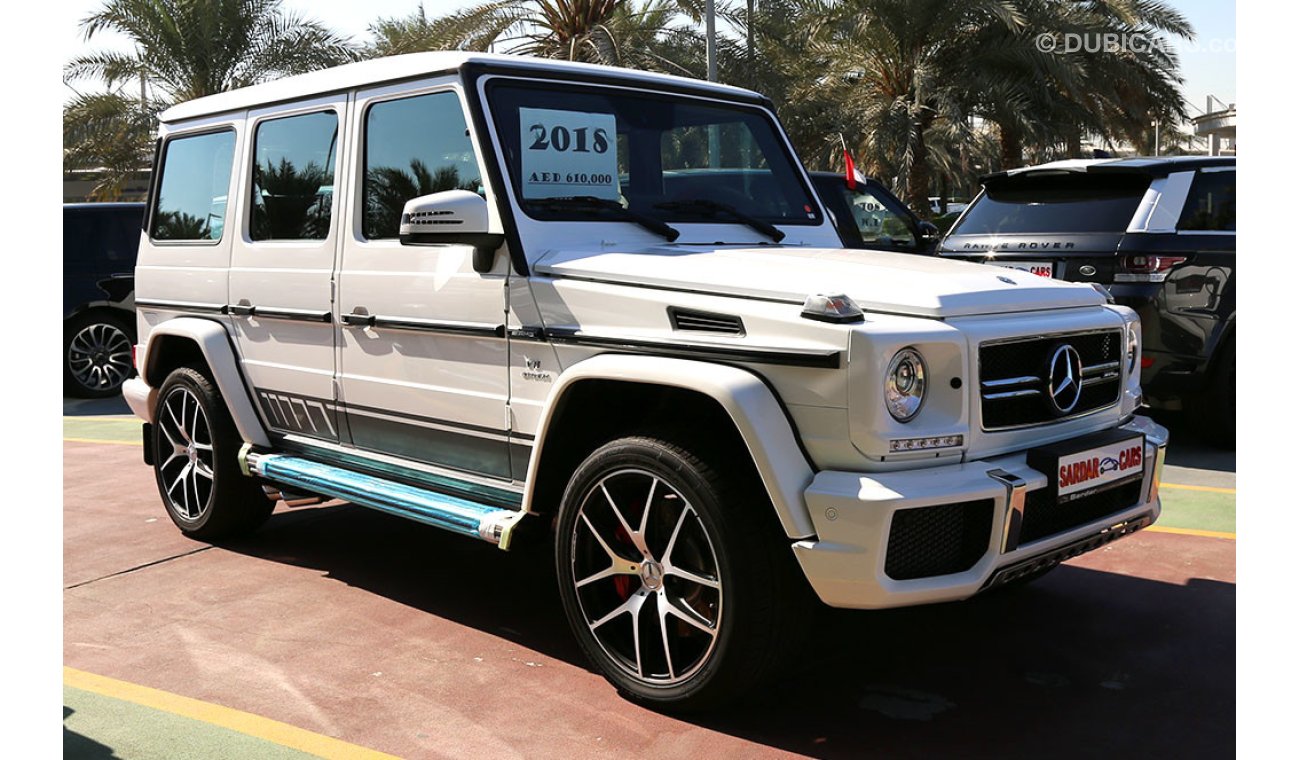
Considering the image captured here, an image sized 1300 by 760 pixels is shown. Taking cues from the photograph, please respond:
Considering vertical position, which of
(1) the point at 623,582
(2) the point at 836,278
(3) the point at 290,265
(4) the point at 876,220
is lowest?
(1) the point at 623,582

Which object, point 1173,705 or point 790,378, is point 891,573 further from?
point 1173,705

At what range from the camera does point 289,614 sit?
5051 mm

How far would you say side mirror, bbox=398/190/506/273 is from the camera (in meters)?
4.33

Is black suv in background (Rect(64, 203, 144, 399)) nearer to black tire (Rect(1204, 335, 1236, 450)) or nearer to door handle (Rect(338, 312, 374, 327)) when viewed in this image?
door handle (Rect(338, 312, 374, 327))

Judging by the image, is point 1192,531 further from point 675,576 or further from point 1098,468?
point 675,576

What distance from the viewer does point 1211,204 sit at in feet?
25.7

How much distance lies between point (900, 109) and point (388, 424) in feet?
54.6

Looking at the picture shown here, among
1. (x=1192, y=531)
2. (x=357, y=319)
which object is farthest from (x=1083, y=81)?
(x=357, y=319)

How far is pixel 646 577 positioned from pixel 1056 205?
17.1 feet

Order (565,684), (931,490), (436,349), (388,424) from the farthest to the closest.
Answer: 1. (388,424)
2. (436,349)
3. (565,684)
4. (931,490)

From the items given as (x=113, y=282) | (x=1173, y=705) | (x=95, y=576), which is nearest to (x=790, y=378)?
(x=1173, y=705)

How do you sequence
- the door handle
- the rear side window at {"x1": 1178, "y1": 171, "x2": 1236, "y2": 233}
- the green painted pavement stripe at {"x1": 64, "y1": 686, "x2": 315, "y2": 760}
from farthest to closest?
the rear side window at {"x1": 1178, "y1": 171, "x2": 1236, "y2": 233} → the door handle → the green painted pavement stripe at {"x1": 64, "y1": 686, "x2": 315, "y2": 760}

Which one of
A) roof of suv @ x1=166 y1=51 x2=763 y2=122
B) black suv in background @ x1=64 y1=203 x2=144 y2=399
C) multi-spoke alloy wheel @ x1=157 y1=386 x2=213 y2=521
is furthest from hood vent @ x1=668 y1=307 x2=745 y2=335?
black suv in background @ x1=64 y1=203 x2=144 y2=399

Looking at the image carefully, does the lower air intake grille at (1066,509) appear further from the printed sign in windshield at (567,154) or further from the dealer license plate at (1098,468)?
the printed sign in windshield at (567,154)
